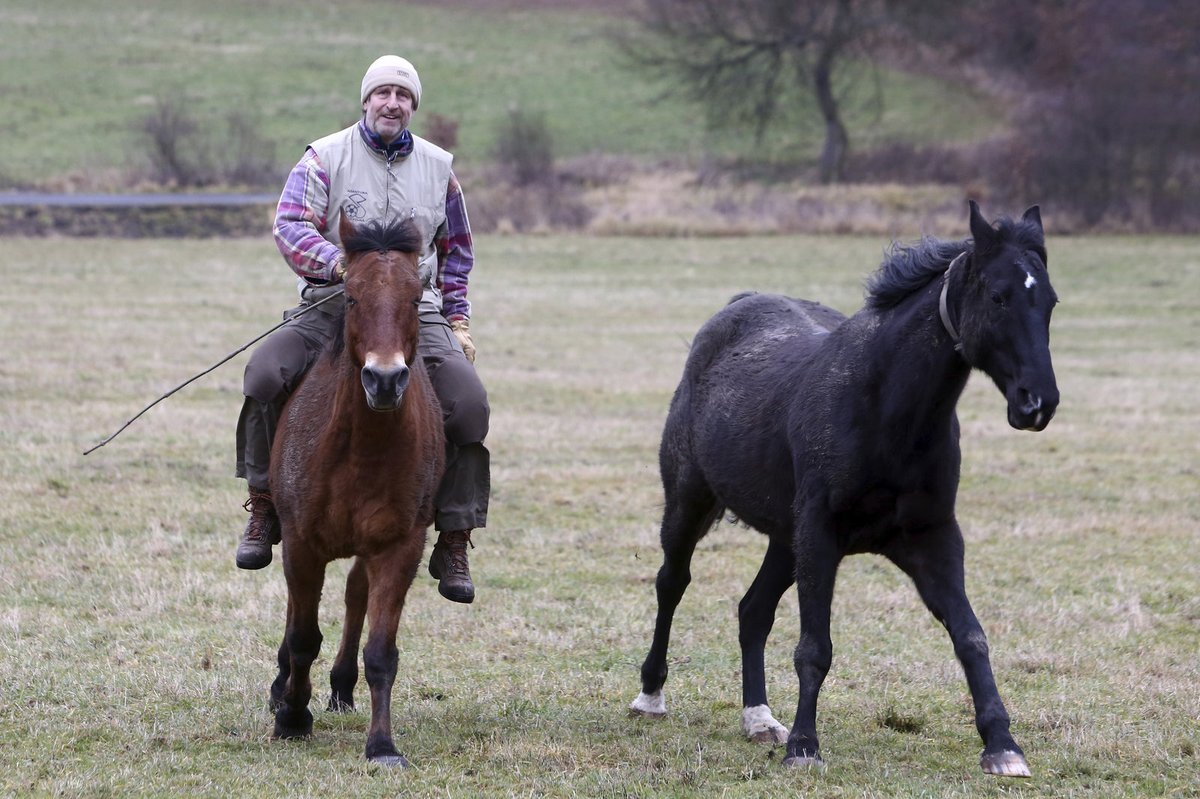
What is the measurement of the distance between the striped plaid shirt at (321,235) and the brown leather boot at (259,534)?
1.00 m

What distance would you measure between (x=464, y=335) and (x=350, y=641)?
4.88ft

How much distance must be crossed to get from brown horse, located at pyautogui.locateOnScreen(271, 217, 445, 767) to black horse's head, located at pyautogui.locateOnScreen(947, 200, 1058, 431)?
6.96 feet

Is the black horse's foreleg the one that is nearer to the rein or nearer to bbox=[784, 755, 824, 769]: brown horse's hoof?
bbox=[784, 755, 824, 769]: brown horse's hoof

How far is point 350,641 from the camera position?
6.58 meters

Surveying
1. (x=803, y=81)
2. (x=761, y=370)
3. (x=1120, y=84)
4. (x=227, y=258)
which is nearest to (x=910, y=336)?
Result: (x=761, y=370)

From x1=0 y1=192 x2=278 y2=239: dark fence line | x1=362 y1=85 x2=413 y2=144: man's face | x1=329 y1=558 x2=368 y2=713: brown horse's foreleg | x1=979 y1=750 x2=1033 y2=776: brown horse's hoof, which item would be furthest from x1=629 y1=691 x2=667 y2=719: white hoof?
x1=0 y1=192 x2=278 y2=239: dark fence line

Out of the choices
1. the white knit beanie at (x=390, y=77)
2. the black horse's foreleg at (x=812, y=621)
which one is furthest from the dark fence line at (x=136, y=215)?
the black horse's foreleg at (x=812, y=621)

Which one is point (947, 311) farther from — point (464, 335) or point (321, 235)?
point (321, 235)

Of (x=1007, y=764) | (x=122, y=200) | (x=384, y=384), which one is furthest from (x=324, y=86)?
(x=1007, y=764)

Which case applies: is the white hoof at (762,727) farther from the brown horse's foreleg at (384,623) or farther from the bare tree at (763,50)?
the bare tree at (763,50)

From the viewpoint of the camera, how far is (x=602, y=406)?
52.6ft

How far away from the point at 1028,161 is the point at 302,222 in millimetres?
33112

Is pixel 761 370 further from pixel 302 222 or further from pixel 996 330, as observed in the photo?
pixel 302 222

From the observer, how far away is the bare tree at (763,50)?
4662 cm
